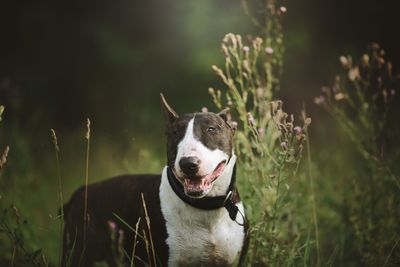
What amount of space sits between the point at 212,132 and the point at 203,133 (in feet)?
0.22

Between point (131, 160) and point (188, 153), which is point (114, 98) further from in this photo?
point (188, 153)

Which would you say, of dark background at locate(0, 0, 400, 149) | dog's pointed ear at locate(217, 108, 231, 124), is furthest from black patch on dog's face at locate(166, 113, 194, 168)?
dark background at locate(0, 0, 400, 149)

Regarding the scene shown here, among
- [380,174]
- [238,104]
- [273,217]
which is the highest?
[238,104]

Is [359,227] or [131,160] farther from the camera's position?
[131,160]

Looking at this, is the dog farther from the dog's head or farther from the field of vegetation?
the field of vegetation

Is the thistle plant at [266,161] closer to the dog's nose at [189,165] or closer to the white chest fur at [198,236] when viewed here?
the white chest fur at [198,236]

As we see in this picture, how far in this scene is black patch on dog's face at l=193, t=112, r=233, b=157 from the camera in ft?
10.9

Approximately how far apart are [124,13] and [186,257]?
26.2 feet

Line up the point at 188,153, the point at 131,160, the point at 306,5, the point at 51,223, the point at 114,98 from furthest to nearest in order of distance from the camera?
the point at 114,98 → the point at 306,5 → the point at 131,160 → the point at 51,223 → the point at 188,153

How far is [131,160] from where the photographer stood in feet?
20.2

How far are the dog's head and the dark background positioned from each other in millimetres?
6029

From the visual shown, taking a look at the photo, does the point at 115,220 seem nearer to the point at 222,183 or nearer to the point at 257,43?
the point at 222,183

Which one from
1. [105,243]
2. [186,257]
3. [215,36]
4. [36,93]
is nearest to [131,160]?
[105,243]

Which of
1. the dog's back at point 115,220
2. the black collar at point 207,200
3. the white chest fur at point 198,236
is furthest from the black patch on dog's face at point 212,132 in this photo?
the dog's back at point 115,220
